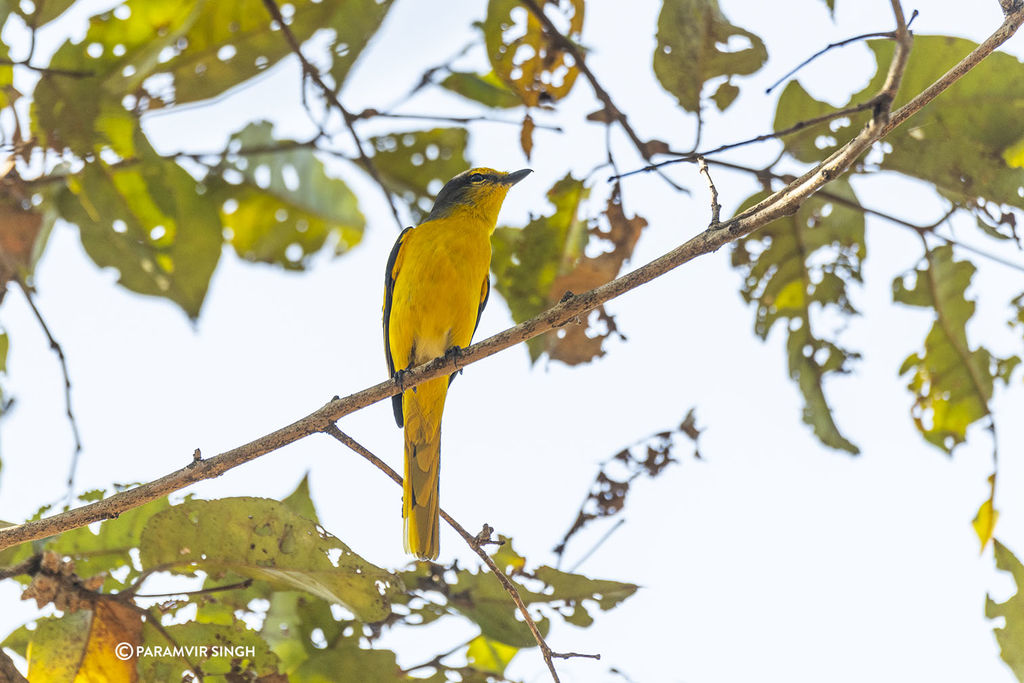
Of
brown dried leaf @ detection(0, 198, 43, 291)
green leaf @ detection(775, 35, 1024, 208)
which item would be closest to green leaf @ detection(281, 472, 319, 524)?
brown dried leaf @ detection(0, 198, 43, 291)

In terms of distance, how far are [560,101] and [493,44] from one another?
0.39m

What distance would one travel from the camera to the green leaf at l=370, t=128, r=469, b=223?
15.8 ft

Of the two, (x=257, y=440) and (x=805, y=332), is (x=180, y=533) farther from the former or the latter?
(x=805, y=332)

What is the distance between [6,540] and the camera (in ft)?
8.14

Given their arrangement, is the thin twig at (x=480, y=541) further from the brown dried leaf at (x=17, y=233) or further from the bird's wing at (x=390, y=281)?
the bird's wing at (x=390, y=281)

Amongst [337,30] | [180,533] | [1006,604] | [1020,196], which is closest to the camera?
[180,533]

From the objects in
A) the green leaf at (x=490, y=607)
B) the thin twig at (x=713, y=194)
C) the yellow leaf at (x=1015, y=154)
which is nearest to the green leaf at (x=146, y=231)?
the green leaf at (x=490, y=607)

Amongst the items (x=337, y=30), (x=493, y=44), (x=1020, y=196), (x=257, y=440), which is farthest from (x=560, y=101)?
(x=257, y=440)

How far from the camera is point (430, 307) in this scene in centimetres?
461

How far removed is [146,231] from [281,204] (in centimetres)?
108

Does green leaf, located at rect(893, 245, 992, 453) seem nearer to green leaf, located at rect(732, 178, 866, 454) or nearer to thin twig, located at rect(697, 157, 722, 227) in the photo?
green leaf, located at rect(732, 178, 866, 454)

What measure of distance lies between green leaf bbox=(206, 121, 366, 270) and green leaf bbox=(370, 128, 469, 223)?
42cm

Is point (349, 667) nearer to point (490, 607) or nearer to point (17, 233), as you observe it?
point (490, 607)

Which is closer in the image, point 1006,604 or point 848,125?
point 1006,604
